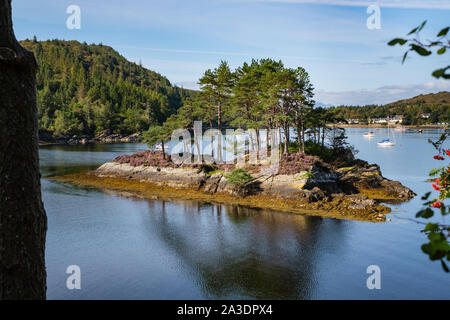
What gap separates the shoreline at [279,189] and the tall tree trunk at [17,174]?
916 inches

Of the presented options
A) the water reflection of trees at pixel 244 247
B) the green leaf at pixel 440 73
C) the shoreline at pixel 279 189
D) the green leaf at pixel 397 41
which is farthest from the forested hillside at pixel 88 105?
the green leaf at pixel 440 73

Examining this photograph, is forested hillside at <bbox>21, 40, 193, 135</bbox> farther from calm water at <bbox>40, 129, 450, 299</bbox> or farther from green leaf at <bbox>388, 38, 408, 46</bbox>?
green leaf at <bbox>388, 38, 408, 46</bbox>

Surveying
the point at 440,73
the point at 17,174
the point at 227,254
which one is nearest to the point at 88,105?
the point at 227,254

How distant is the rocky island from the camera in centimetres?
2658

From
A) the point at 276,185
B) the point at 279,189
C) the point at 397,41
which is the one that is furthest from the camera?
the point at 276,185

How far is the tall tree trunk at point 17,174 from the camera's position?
3.40 metres

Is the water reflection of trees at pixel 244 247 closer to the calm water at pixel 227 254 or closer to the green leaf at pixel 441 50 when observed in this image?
the calm water at pixel 227 254

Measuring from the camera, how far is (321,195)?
91.9 ft

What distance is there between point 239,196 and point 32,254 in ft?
88.6

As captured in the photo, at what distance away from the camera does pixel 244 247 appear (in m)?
18.8

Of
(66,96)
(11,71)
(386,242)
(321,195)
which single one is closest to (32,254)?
(11,71)

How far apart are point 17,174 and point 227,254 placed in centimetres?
1530

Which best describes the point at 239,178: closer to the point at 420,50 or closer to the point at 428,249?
the point at 420,50
